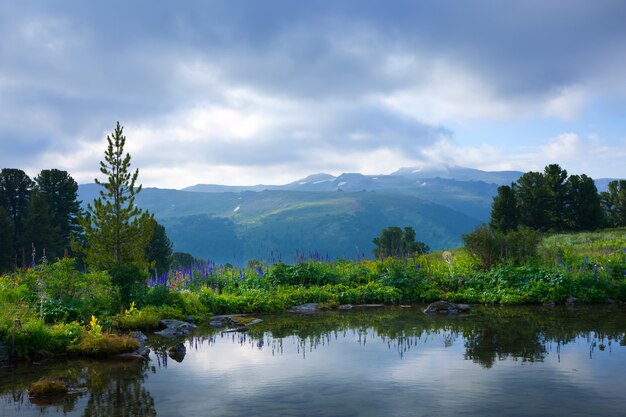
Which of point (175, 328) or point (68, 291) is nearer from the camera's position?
point (68, 291)

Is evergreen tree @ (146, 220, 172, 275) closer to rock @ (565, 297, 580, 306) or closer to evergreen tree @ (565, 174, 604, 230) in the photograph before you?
evergreen tree @ (565, 174, 604, 230)

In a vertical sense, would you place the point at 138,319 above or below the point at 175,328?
above

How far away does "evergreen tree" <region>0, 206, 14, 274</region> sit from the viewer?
40312mm

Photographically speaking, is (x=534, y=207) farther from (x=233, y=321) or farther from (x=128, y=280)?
(x=128, y=280)

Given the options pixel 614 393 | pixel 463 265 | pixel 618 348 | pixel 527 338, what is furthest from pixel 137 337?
pixel 463 265

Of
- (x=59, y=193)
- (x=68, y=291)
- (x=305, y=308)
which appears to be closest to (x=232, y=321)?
(x=305, y=308)

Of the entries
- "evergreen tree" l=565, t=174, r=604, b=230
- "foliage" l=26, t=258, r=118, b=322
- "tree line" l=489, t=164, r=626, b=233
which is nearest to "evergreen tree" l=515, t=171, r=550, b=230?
"tree line" l=489, t=164, r=626, b=233

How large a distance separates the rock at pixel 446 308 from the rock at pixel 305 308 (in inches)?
148

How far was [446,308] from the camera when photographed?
17156 millimetres

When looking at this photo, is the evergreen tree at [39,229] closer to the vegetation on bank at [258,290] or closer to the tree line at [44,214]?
the tree line at [44,214]

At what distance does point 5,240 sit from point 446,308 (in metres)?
→ 35.9

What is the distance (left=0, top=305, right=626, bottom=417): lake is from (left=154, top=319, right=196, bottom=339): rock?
434 millimetres

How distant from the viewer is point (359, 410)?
24.5 ft

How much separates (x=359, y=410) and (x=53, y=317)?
29.0 feet
